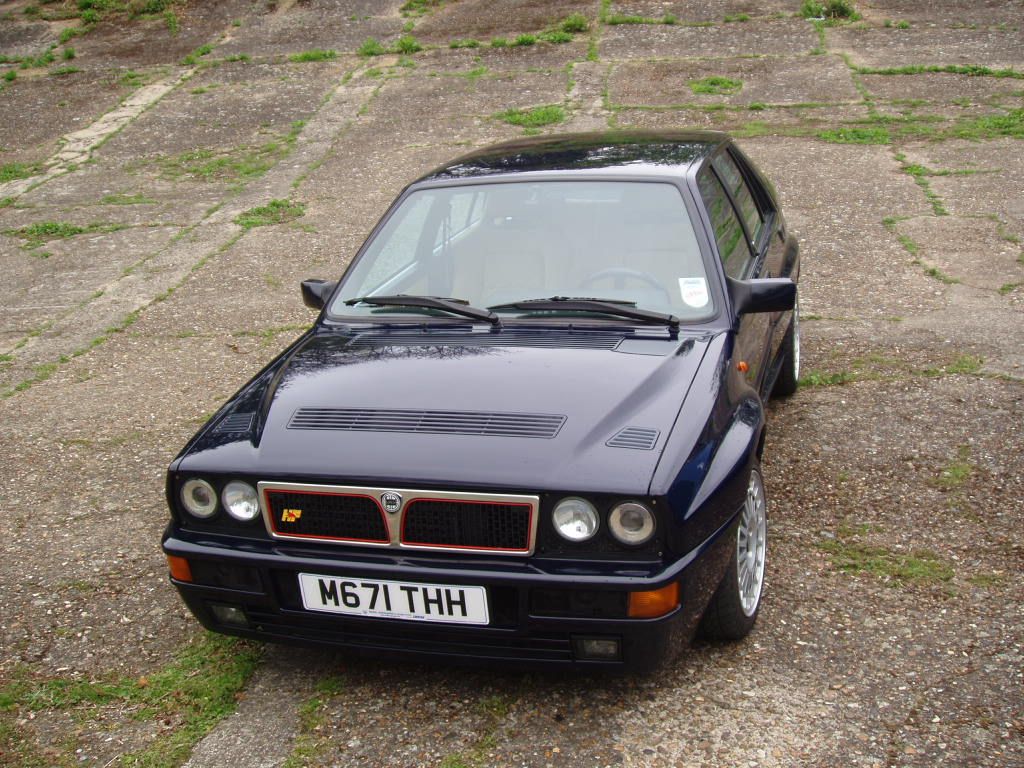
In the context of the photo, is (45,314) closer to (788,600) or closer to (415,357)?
(415,357)

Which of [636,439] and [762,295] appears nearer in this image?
[636,439]

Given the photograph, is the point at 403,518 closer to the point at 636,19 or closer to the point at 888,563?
the point at 888,563

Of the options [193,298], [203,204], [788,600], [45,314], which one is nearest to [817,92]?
[203,204]

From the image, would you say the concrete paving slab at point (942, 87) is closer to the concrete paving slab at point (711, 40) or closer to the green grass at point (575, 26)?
the concrete paving slab at point (711, 40)

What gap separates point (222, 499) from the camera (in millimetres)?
3133

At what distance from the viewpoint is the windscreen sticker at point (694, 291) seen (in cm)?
382

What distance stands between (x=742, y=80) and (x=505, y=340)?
10.1 m

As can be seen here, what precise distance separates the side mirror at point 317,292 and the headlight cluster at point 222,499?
131 centimetres

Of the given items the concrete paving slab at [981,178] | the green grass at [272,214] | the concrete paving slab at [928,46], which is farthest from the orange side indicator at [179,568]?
the concrete paving slab at [928,46]

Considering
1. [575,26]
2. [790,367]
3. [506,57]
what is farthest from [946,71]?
[790,367]

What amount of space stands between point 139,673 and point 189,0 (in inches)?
650

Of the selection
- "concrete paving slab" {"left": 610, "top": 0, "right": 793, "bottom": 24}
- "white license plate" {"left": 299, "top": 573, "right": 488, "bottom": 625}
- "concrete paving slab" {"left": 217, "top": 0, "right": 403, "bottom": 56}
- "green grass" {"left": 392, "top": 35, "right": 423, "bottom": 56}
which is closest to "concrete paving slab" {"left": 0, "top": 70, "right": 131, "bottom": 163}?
"concrete paving slab" {"left": 217, "top": 0, "right": 403, "bottom": 56}

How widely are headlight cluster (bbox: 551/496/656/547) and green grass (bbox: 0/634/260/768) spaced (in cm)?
124

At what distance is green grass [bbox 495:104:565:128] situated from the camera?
11.9 metres
